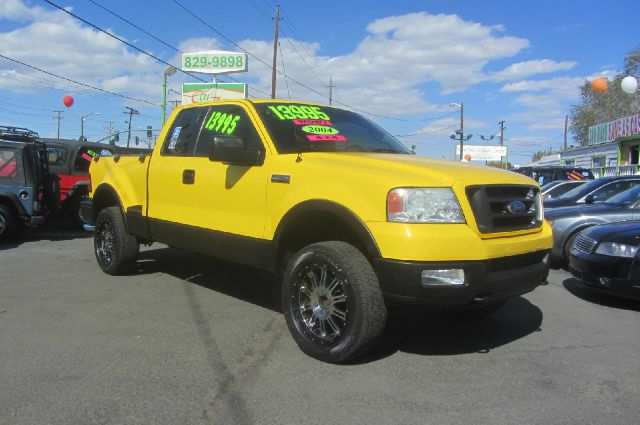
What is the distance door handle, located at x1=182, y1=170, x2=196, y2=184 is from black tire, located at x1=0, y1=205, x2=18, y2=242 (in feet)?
19.5

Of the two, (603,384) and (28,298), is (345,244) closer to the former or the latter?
(603,384)

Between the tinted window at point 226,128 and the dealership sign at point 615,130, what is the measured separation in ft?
84.6

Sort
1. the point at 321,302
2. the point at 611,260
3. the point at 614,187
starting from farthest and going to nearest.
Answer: the point at 614,187 < the point at 611,260 < the point at 321,302

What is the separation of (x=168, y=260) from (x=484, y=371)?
5.38 metres

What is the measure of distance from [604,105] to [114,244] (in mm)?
58182

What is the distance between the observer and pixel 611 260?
6.02 metres

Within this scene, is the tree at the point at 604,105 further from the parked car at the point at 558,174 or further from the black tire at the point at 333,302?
the black tire at the point at 333,302

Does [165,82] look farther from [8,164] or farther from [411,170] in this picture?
[411,170]

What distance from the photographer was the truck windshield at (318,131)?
15.9 feet

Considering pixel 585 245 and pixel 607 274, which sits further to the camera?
pixel 585 245

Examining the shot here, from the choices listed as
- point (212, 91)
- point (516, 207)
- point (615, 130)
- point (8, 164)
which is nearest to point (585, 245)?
point (516, 207)

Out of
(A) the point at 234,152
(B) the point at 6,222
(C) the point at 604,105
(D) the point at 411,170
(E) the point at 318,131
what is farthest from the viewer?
Result: (C) the point at 604,105

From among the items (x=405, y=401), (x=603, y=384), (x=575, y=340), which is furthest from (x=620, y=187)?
(x=405, y=401)

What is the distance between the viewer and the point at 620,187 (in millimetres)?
10617
